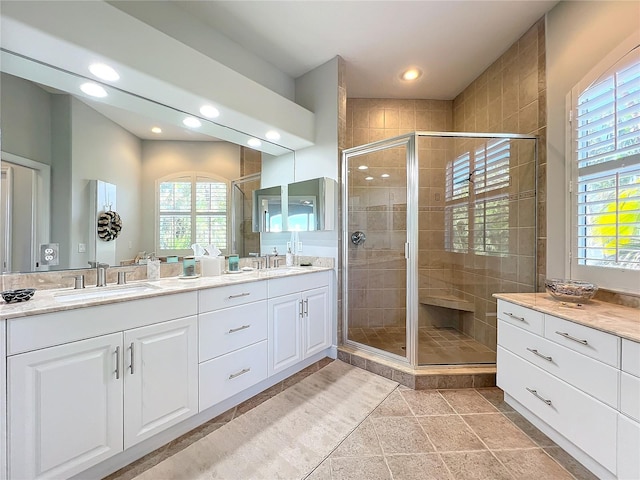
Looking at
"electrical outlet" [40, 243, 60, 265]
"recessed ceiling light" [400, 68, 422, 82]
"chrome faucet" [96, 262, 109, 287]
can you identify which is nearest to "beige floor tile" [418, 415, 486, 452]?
"chrome faucet" [96, 262, 109, 287]

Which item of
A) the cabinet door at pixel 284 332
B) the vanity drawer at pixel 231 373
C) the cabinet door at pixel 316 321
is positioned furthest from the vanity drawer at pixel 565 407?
the vanity drawer at pixel 231 373

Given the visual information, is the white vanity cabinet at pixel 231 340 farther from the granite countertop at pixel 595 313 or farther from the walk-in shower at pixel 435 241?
the granite countertop at pixel 595 313

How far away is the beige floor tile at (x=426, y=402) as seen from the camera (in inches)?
70.8

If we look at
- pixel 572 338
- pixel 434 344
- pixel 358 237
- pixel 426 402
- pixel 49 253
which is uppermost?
pixel 358 237

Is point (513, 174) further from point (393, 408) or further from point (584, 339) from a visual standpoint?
point (393, 408)

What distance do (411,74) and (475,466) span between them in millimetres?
3412

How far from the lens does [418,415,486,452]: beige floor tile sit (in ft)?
4.87

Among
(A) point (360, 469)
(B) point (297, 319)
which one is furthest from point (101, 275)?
(A) point (360, 469)

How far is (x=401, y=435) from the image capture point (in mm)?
1574

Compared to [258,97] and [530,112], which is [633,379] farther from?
[258,97]

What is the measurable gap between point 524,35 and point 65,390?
13.1 ft

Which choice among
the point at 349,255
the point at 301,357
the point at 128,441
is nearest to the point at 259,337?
the point at 301,357

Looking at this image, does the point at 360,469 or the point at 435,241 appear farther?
the point at 435,241

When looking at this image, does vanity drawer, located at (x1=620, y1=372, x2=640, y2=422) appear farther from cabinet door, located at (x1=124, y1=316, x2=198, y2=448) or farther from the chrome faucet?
the chrome faucet
